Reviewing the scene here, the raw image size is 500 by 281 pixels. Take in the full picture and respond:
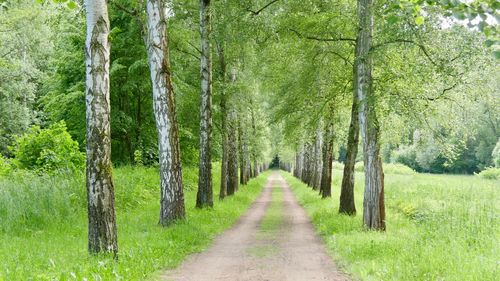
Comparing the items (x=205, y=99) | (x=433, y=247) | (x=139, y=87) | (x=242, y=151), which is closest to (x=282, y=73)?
(x=205, y=99)

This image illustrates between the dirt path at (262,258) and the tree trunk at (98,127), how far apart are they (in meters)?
1.56

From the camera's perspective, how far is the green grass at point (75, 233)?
303 inches

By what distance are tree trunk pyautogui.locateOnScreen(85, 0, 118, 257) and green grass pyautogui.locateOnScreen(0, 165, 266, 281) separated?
2.00 ft

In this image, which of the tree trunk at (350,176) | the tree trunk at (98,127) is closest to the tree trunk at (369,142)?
the tree trunk at (350,176)

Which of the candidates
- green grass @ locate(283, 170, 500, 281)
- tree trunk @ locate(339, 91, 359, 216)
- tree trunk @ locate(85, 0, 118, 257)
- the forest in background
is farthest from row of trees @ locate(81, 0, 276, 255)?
tree trunk @ locate(339, 91, 359, 216)

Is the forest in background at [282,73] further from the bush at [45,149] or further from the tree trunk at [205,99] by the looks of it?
the tree trunk at [205,99]

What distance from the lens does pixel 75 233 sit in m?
11.8

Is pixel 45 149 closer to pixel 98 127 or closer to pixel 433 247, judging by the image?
pixel 98 127

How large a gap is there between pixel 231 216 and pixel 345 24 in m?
8.66

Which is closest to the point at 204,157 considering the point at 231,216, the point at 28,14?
the point at 231,216

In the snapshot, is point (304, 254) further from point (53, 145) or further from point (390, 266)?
point (53, 145)

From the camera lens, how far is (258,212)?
22.0m

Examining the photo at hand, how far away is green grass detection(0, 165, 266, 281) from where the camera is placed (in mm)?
7699

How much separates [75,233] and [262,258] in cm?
493
